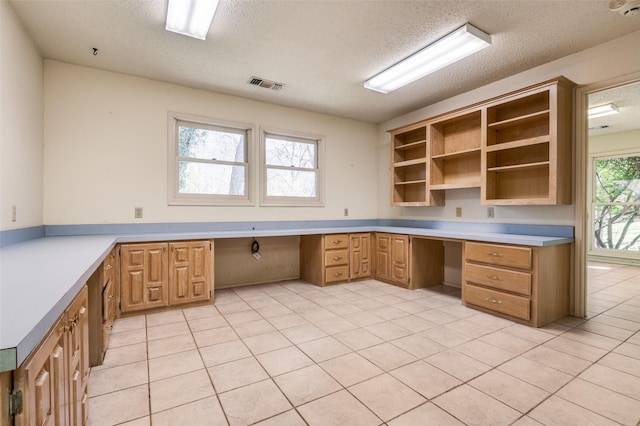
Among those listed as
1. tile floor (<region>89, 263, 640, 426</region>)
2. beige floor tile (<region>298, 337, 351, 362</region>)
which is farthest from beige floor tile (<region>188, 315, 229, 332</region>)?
beige floor tile (<region>298, 337, 351, 362</region>)

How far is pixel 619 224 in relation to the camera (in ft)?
20.6

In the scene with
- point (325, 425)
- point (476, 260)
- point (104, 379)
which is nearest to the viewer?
point (325, 425)

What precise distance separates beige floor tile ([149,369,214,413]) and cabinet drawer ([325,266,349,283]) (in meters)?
2.44

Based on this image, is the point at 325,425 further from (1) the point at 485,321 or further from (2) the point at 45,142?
(2) the point at 45,142

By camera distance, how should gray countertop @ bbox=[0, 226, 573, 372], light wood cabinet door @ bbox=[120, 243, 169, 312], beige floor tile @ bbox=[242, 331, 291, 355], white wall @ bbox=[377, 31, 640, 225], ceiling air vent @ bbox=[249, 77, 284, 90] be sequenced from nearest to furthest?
gray countertop @ bbox=[0, 226, 573, 372] < beige floor tile @ bbox=[242, 331, 291, 355] < white wall @ bbox=[377, 31, 640, 225] < light wood cabinet door @ bbox=[120, 243, 169, 312] < ceiling air vent @ bbox=[249, 77, 284, 90]

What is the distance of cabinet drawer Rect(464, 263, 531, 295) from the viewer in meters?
2.92

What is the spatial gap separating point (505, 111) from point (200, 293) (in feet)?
13.4

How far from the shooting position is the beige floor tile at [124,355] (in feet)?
7.13

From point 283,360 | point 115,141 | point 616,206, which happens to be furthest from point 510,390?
point 616,206

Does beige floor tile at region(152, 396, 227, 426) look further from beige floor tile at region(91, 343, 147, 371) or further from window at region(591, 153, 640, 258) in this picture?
window at region(591, 153, 640, 258)

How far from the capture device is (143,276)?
317cm

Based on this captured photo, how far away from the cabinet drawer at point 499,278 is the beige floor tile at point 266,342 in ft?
7.00

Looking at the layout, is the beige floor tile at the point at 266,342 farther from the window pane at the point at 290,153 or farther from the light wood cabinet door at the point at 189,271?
the window pane at the point at 290,153

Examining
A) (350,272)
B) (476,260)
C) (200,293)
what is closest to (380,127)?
(350,272)
